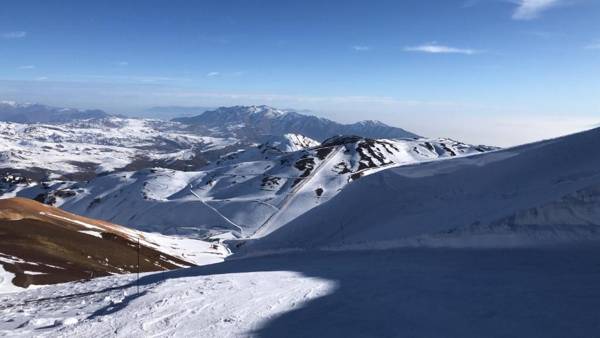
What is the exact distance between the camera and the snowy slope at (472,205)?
22.8 m

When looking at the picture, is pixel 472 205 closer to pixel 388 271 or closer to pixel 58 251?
pixel 388 271

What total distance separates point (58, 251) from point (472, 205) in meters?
40.9

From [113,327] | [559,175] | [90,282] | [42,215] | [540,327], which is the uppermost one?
[559,175]

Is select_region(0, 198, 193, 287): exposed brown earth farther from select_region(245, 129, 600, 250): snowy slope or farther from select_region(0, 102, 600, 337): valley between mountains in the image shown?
select_region(245, 129, 600, 250): snowy slope

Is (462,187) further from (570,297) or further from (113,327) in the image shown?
(113,327)

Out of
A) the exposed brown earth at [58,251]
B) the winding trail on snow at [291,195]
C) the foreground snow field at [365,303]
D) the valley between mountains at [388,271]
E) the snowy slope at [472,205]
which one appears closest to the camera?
the foreground snow field at [365,303]

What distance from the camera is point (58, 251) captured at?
156ft

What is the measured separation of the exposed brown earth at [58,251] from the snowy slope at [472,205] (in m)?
17.0

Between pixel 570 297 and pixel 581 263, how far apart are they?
13.7ft

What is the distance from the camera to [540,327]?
42.1 ft

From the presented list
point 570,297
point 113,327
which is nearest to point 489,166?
point 570,297

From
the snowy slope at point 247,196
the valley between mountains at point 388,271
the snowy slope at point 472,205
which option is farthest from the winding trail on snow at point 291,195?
the valley between mountains at point 388,271

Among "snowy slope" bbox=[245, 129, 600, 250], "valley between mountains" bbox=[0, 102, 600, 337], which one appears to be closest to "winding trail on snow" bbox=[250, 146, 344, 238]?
"snowy slope" bbox=[245, 129, 600, 250]

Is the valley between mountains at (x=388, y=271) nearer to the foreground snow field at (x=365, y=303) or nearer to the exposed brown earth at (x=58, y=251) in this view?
the foreground snow field at (x=365, y=303)
